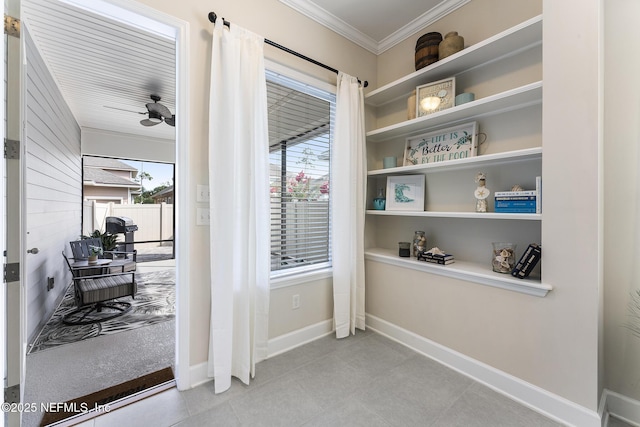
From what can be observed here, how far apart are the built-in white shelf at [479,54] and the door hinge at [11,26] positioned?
2.36 metres

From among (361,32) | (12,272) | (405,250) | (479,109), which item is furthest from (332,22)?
(12,272)

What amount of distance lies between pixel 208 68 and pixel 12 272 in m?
1.57

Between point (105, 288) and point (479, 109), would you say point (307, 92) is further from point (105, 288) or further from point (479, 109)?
point (105, 288)

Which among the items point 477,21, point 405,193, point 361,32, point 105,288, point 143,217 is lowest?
point 105,288

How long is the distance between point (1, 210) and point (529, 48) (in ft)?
10.5

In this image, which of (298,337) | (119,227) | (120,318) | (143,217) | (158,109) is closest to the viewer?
(298,337)

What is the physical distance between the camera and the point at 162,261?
580 centimetres

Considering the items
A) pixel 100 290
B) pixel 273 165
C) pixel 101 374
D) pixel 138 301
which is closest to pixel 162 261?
pixel 138 301

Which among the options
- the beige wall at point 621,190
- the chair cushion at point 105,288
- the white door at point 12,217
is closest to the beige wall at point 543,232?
the beige wall at point 621,190

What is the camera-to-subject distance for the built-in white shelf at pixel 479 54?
5.44 feet

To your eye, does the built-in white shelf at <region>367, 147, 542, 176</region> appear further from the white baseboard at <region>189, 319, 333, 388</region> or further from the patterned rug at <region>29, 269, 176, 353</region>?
the patterned rug at <region>29, 269, 176, 353</region>

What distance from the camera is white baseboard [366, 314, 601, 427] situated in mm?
1457

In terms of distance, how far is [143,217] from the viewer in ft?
22.3

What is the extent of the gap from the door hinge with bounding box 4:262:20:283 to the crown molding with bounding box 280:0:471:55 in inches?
95.7
